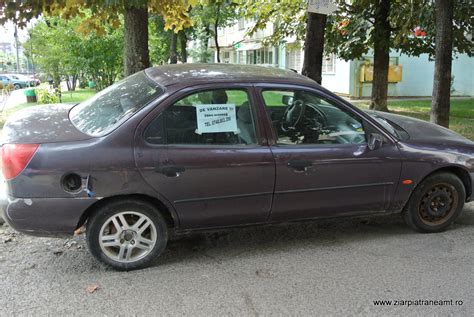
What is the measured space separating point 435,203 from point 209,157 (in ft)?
8.06

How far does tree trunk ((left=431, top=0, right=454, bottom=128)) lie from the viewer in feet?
24.8

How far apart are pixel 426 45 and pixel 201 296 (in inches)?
538

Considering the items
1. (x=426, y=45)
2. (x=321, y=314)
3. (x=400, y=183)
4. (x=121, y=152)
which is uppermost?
(x=426, y=45)

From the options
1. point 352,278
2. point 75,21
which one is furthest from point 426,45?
point 352,278

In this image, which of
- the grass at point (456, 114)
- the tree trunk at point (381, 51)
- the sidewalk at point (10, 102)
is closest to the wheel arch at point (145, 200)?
the grass at point (456, 114)

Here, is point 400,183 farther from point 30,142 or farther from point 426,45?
point 426,45

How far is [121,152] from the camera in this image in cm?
367

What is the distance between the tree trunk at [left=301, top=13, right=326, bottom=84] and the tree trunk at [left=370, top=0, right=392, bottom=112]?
280 inches

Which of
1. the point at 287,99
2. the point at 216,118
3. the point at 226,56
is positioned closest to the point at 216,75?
the point at 216,118

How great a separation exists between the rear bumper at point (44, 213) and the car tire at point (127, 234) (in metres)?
0.16

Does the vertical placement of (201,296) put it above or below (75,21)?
below

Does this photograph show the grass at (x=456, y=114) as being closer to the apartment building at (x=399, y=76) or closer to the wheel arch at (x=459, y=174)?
the apartment building at (x=399, y=76)

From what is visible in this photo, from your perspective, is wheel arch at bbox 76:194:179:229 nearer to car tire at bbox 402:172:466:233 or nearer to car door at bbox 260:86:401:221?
car door at bbox 260:86:401:221

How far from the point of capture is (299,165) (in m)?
4.11
